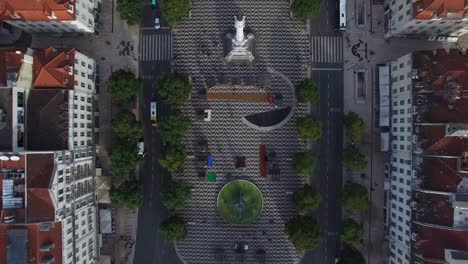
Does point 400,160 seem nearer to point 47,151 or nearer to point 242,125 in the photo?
point 242,125

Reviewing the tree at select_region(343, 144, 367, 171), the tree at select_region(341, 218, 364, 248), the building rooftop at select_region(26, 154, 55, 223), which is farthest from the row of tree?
the tree at select_region(341, 218, 364, 248)

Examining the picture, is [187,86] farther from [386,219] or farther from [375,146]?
[386,219]

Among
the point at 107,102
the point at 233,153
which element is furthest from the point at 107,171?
the point at 233,153

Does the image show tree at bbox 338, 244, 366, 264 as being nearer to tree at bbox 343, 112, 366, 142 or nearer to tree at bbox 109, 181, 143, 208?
tree at bbox 343, 112, 366, 142

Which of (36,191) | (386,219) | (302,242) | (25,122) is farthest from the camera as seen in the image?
(386,219)

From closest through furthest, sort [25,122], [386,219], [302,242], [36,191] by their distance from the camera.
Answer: [36,191] < [25,122] < [302,242] < [386,219]

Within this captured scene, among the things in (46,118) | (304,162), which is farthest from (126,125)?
(304,162)

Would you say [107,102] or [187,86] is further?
[107,102]
